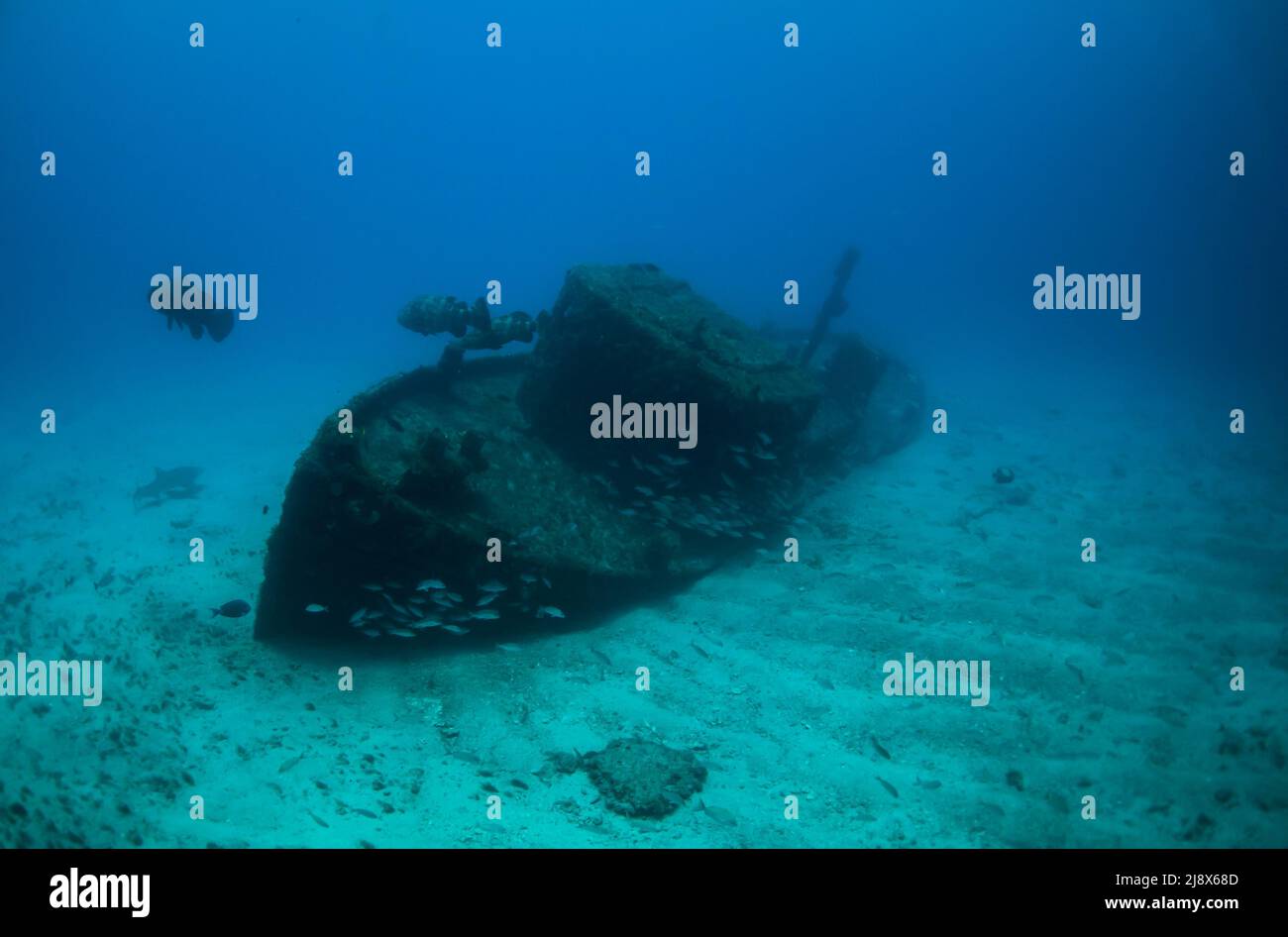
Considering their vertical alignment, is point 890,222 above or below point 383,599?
above

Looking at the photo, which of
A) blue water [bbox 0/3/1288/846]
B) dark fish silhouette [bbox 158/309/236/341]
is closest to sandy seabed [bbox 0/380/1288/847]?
blue water [bbox 0/3/1288/846]

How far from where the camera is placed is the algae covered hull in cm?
756

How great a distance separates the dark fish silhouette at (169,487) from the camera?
621 inches

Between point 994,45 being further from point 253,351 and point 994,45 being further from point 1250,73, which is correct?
point 253,351

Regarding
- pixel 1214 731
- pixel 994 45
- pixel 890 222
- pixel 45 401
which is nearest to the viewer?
pixel 1214 731

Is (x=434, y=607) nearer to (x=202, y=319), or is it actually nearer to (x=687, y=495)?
(x=687, y=495)

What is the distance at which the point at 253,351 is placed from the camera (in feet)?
161

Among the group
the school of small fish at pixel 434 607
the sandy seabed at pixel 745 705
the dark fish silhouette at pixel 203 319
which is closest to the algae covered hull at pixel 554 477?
the school of small fish at pixel 434 607

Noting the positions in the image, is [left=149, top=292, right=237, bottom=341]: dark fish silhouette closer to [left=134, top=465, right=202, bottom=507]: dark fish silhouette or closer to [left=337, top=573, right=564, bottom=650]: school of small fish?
[left=134, top=465, right=202, bottom=507]: dark fish silhouette

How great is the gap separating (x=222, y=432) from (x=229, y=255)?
140057 millimetres

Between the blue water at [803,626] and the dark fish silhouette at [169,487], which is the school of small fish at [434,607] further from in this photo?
the dark fish silhouette at [169,487]

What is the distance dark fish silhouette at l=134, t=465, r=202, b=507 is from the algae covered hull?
9887 millimetres
